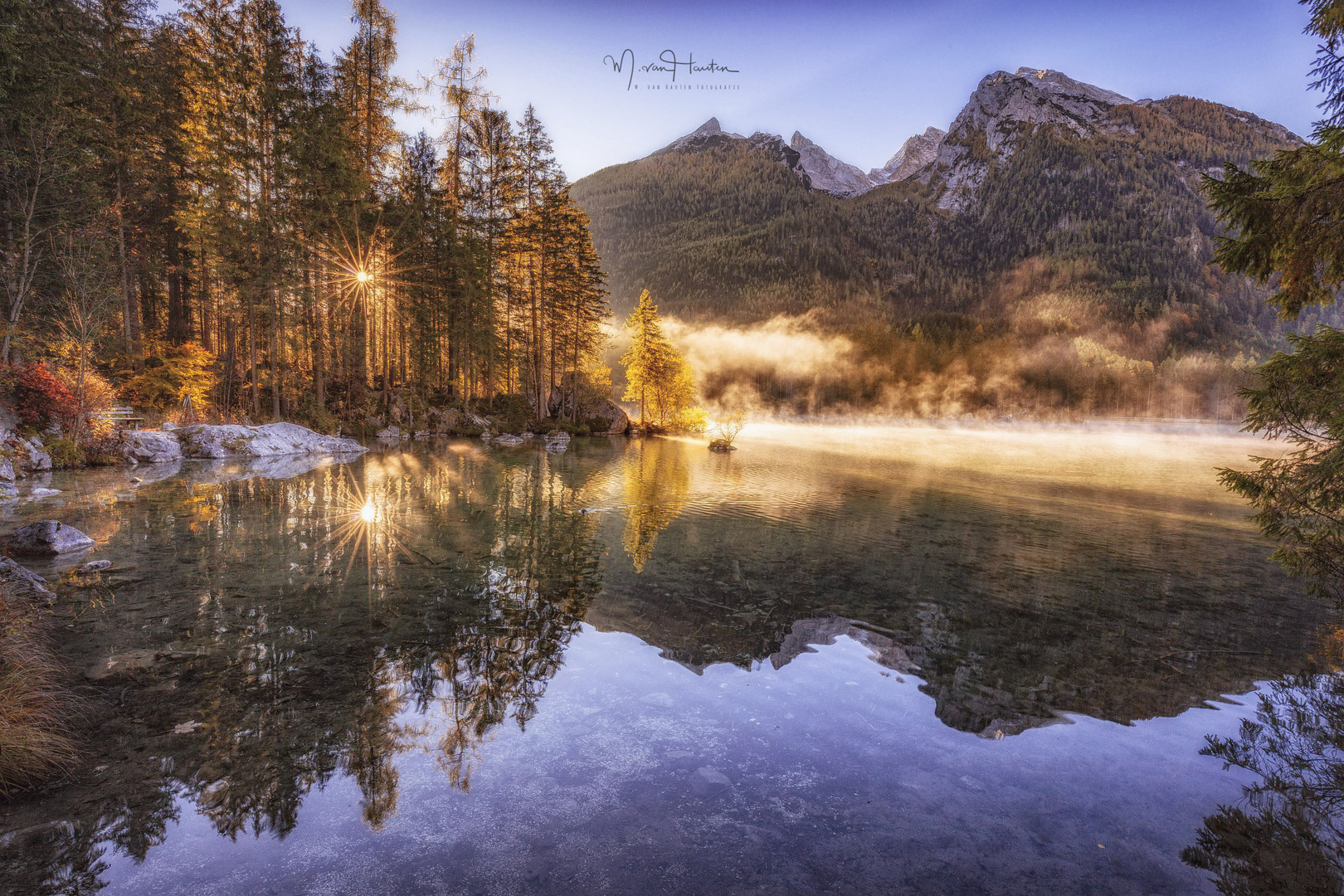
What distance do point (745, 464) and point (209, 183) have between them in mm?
29264

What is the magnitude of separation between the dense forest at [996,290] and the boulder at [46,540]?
374 feet

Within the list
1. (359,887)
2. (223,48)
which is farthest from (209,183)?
Answer: (359,887)

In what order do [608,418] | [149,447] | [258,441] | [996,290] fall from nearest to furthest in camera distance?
[149,447]
[258,441]
[608,418]
[996,290]

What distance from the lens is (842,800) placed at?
4.45 m

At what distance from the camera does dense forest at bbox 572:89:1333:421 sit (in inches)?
4852

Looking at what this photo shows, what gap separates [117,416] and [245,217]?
1093 cm

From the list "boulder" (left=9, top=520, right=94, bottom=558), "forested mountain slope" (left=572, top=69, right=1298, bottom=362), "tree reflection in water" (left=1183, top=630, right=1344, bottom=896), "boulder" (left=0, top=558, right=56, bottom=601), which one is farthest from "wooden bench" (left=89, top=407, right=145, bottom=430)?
"forested mountain slope" (left=572, top=69, right=1298, bottom=362)

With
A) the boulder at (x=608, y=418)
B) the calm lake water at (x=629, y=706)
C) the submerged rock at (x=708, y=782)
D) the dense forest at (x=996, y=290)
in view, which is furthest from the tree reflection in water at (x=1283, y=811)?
the dense forest at (x=996, y=290)

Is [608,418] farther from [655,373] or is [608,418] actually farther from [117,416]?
[117,416]

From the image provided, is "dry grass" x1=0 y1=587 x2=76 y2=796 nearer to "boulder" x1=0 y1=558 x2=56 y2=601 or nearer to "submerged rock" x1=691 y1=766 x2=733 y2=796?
"boulder" x1=0 y1=558 x2=56 y2=601

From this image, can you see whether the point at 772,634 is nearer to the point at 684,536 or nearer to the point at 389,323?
the point at 684,536

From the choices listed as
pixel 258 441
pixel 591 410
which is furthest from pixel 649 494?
pixel 591 410

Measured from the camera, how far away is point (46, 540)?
380 inches

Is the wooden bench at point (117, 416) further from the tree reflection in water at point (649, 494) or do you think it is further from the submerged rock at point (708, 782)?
the submerged rock at point (708, 782)
